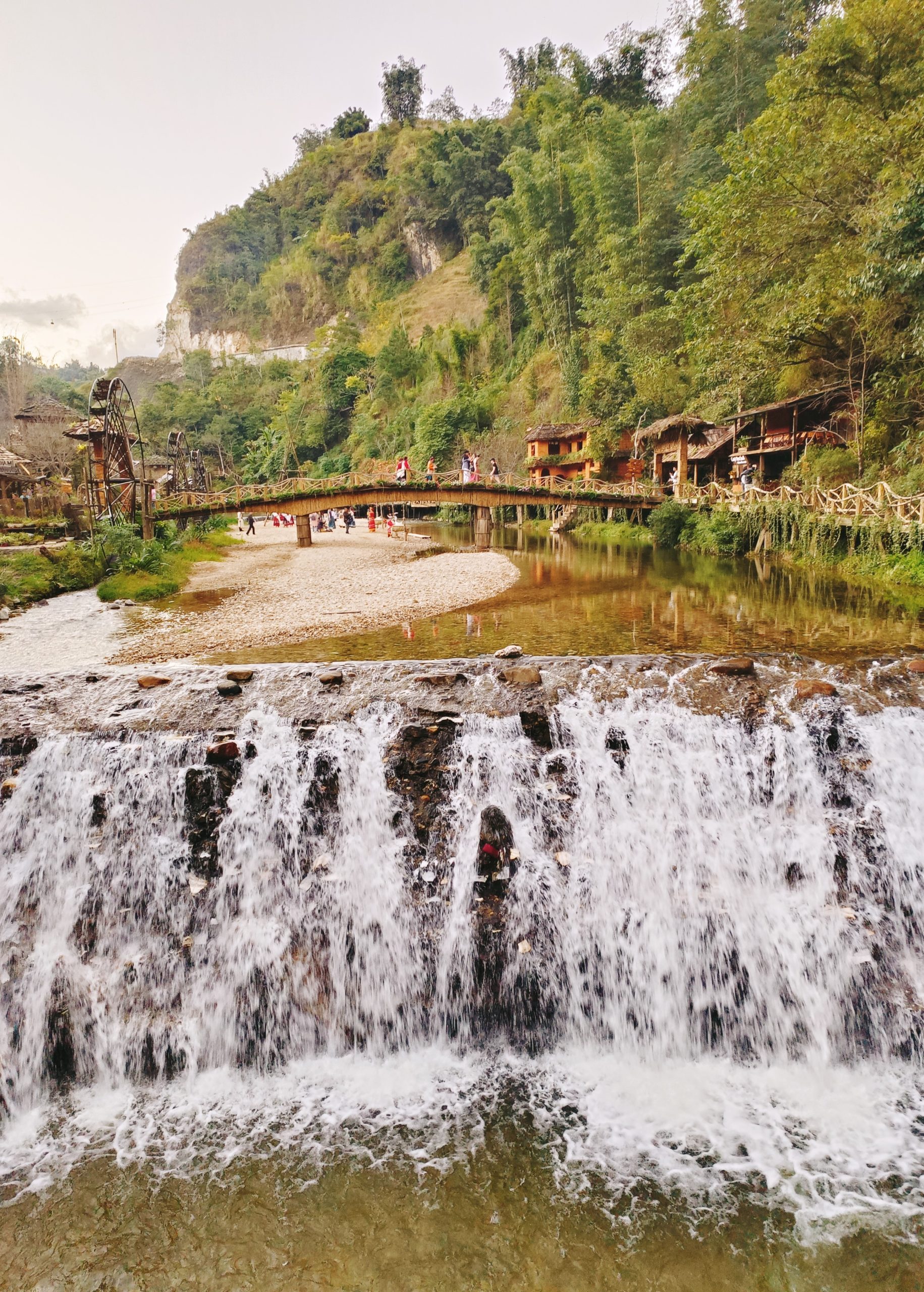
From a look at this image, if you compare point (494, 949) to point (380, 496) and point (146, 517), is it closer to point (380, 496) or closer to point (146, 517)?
point (146, 517)

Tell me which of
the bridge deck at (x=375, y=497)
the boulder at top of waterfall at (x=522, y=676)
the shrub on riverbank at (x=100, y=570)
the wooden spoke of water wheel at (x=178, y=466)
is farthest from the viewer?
the wooden spoke of water wheel at (x=178, y=466)

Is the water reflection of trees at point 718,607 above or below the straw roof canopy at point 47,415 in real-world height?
below

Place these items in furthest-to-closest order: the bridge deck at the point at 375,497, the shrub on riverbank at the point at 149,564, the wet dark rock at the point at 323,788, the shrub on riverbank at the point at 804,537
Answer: the bridge deck at the point at 375,497, the shrub on riverbank at the point at 149,564, the shrub on riverbank at the point at 804,537, the wet dark rock at the point at 323,788

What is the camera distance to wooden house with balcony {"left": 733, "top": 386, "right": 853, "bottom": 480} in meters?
24.3

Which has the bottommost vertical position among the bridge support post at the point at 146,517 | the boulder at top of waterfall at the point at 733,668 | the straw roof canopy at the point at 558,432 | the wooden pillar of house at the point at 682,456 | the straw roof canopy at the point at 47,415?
the boulder at top of waterfall at the point at 733,668

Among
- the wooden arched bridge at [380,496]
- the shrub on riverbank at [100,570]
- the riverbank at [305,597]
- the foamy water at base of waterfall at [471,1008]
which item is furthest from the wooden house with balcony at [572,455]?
the foamy water at base of waterfall at [471,1008]

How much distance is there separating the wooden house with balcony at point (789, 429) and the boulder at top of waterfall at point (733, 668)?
20.0 meters

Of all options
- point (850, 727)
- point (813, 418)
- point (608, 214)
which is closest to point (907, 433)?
point (813, 418)

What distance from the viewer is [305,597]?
15914 millimetres

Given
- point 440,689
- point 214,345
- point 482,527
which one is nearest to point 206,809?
point 440,689

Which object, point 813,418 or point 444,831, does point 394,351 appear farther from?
point 444,831

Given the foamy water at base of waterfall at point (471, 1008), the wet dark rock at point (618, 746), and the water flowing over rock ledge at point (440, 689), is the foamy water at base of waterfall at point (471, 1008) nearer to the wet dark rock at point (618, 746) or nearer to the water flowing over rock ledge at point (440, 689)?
the wet dark rock at point (618, 746)

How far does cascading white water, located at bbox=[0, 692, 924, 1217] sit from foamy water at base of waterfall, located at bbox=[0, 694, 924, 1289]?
0.02m

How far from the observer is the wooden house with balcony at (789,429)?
24281 mm
